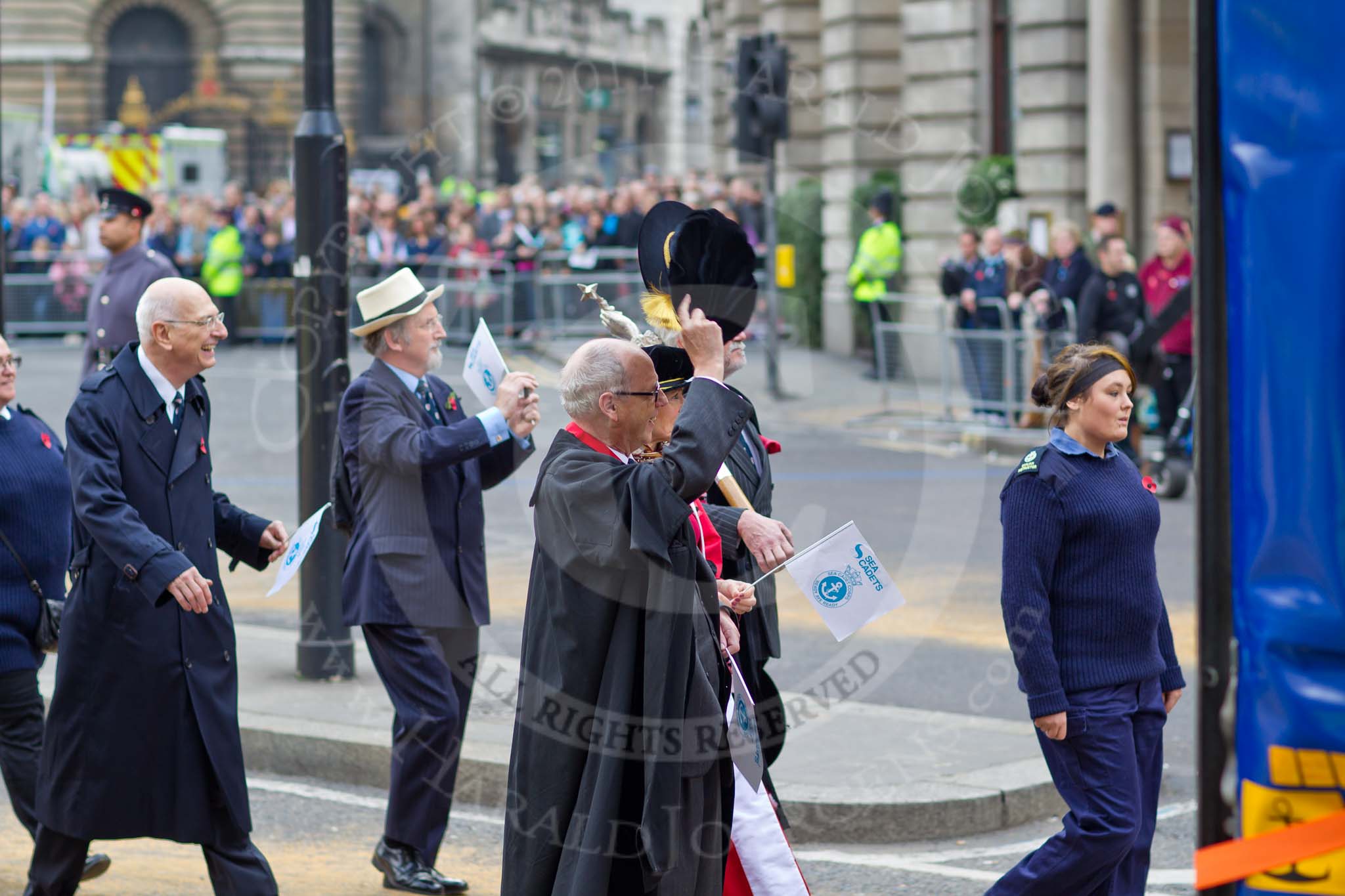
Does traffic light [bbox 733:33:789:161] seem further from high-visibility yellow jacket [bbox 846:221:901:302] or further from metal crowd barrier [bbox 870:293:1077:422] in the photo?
metal crowd barrier [bbox 870:293:1077:422]

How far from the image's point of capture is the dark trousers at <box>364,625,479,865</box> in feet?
18.0

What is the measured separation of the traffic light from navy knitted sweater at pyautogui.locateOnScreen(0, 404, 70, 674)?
13945 mm

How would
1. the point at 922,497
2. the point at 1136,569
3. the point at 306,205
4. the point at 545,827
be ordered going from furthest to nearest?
the point at 922,497
the point at 306,205
the point at 1136,569
the point at 545,827

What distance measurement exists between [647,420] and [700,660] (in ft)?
1.77

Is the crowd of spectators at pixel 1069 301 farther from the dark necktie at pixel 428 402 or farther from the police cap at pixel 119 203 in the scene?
the dark necktie at pixel 428 402

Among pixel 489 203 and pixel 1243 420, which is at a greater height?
pixel 489 203

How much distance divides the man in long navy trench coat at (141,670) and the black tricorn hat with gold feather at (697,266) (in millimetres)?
1248

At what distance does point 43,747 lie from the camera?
505cm

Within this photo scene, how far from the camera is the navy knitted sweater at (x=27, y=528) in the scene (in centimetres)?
534

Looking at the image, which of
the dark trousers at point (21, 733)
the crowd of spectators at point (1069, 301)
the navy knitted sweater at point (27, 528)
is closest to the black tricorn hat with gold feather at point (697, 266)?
the navy knitted sweater at point (27, 528)

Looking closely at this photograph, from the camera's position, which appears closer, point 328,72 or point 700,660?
point 700,660

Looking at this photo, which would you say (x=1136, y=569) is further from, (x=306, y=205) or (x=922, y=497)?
(x=922, y=497)

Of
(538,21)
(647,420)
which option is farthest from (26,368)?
(538,21)

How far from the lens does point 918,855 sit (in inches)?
235
